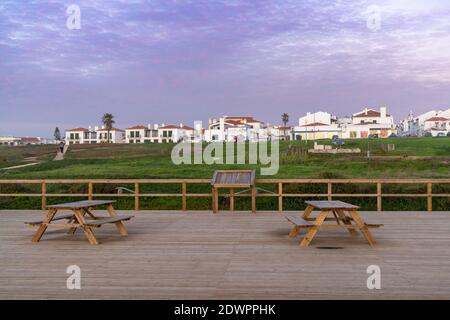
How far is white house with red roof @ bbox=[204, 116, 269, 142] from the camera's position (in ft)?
248

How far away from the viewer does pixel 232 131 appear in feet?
259

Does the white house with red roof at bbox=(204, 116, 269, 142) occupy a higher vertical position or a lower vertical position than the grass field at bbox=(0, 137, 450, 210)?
higher

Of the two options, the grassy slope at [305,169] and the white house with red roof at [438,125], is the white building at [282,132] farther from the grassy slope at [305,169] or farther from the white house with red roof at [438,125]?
the grassy slope at [305,169]

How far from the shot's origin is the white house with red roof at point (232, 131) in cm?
7569

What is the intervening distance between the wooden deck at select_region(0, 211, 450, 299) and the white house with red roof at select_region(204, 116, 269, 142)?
200ft

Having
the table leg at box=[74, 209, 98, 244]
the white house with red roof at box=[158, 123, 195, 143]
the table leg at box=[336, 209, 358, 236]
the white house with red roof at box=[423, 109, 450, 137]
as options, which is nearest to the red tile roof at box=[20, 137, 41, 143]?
the white house with red roof at box=[158, 123, 195, 143]

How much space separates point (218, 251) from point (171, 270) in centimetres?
141

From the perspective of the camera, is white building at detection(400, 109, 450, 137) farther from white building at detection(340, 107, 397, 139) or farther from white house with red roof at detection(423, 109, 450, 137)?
white building at detection(340, 107, 397, 139)

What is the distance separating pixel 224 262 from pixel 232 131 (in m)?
72.4

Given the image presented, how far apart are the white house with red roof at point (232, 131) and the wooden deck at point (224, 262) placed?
60911 millimetres

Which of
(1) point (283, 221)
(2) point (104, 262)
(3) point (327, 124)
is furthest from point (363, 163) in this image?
(3) point (327, 124)

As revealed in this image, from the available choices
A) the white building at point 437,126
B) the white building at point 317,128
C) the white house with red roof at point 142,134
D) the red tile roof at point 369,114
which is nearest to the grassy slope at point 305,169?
the white building at point 317,128

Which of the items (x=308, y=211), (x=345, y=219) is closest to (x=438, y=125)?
(x=308, y=211)

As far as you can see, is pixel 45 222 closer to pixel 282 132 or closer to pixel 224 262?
pixel 224 262
